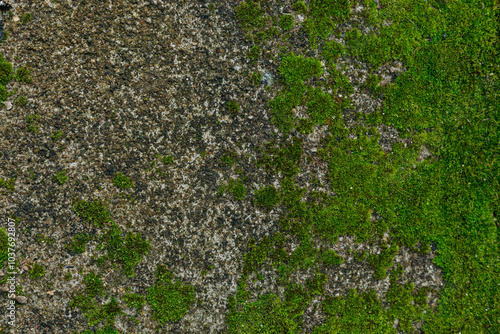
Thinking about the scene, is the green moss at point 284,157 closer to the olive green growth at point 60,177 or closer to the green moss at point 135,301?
the green moss at point 135,301

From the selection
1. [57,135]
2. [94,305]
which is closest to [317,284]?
[94,305]

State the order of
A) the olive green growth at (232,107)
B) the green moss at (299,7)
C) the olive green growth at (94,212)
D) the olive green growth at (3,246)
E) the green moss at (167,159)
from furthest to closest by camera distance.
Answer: the green moss at (299,7)
the olive green growth at (232,107)
the green moss at (167,159)
the olive green growth at (94,212)
the olive green growth at (3,246)

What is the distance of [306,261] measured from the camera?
157 inches

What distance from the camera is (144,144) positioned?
150 inches

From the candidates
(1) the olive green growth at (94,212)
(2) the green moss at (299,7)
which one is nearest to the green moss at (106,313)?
(1) the olive green growth at (94,212)

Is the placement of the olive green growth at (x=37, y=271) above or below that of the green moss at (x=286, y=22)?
below

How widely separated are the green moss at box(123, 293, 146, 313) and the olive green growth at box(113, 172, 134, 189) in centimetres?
146

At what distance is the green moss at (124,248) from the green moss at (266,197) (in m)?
1.68

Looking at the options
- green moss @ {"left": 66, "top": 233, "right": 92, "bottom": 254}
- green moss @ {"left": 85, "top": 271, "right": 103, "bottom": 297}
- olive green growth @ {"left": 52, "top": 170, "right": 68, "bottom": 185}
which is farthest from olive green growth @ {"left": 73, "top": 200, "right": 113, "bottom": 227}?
green moss @ {"left": 85, "top": 271, "right": 103, "bottom": 297}

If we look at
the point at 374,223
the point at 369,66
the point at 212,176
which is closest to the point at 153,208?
the point at 212,176

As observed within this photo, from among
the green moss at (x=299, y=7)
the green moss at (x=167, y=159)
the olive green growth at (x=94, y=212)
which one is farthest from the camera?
the green moss at (x=299, y=7)

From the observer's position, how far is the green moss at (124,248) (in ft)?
12.3

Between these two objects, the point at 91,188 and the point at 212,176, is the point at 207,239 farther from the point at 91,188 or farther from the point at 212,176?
the point at 91,188

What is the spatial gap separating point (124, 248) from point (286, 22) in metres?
3.90
